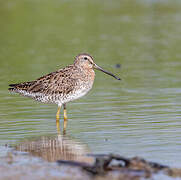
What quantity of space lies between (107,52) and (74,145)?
34.4 feet

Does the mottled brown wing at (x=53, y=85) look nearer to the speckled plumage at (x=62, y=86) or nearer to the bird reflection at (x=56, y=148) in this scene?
the speckled plumage at (x=62, y=86)

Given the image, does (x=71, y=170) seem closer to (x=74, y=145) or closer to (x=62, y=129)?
(x=74, y=145)

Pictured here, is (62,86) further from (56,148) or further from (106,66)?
(106,66)

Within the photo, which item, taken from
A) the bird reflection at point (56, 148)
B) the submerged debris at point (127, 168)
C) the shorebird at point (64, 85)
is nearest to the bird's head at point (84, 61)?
the shorebird at point (64, 85)

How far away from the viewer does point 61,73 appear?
12414 mm

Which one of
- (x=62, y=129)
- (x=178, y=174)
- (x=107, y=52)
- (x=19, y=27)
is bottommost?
(x=178, y=174)

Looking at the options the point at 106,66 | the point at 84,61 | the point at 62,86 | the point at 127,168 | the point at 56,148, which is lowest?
the point at 127,168

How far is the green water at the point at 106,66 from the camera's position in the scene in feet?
33.2

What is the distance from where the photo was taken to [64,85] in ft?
40.0

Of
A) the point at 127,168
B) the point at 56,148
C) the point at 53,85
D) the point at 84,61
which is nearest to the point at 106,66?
the point at 84,61

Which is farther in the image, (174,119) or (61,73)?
(61,73)

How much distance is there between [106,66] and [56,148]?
8.18m

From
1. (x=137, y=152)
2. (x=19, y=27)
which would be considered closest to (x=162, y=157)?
(x=137, y=152)

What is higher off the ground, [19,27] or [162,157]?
[19,27]
